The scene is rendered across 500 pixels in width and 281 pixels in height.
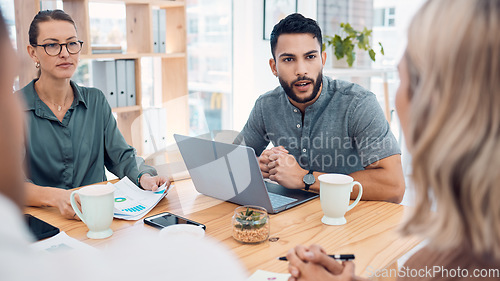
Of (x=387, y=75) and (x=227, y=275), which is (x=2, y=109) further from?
(x=387, y=75)

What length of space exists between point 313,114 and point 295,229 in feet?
2.74

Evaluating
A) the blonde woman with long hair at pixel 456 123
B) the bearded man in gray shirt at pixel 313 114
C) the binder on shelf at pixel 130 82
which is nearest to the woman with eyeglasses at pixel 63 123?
the bearded man in gray shirt at pixel 313 114

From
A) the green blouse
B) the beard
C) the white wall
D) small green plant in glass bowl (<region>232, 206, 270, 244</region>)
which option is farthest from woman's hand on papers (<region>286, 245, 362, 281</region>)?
the white wall

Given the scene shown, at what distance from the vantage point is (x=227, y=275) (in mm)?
387

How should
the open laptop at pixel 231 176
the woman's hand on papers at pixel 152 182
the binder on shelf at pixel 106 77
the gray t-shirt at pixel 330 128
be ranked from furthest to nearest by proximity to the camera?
the binder on shelf at pixel 106 77
the gray t-shirt at pixel 330 128
the woman's hand on papers at pixel 152 182
the open laptop at pixel 231 176

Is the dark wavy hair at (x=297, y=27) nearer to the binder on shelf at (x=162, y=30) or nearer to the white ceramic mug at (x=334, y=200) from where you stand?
the white ceramic mug at (x=334, y=200)

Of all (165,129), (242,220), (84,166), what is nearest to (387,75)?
(165,129)

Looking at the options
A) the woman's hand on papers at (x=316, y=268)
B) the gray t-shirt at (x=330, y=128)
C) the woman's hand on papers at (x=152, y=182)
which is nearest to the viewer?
the woman's hand on papers at (x=316, y=268)

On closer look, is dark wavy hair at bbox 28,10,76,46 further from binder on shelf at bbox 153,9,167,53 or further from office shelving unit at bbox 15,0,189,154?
binder on shelf at bbox 153,9,167,53

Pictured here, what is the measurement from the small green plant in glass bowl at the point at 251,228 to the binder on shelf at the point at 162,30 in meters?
2.35

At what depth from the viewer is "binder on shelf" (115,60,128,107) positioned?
9.98 ft

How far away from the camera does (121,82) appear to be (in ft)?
10.1

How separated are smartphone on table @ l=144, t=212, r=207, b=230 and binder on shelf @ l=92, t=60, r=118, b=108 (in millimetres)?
1847

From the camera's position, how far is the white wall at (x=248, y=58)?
3.98 meters
